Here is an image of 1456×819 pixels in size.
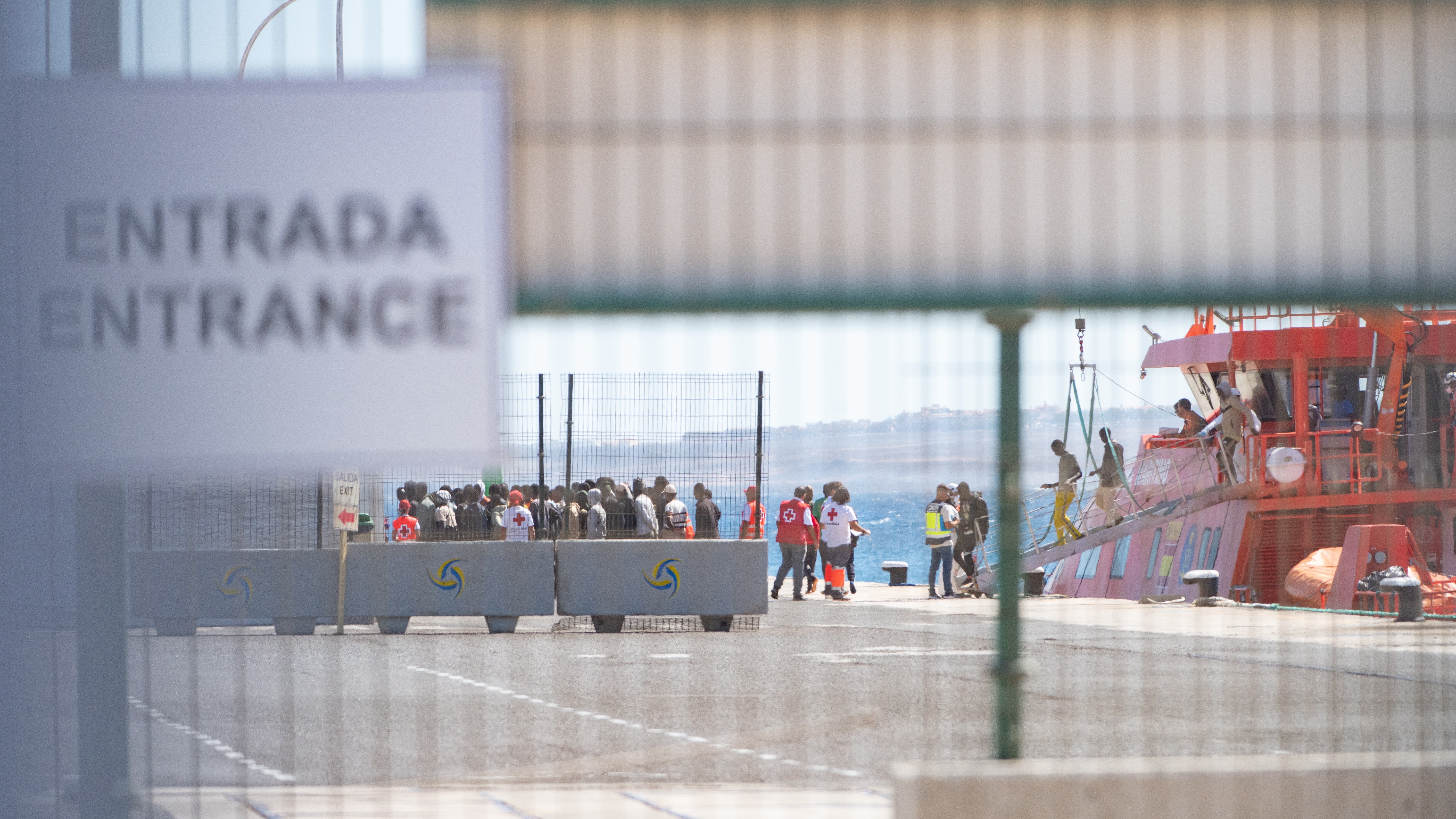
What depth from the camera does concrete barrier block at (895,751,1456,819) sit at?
15.8 ft

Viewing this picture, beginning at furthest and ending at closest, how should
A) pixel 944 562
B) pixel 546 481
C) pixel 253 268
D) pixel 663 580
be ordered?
pixel 944 562, pixel 663 580, pixel 546 481, pixel 253 268

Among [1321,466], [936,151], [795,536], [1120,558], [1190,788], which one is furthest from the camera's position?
[1120,558]

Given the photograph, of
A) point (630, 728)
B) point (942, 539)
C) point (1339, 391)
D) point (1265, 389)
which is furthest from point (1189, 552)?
point (630, 728)

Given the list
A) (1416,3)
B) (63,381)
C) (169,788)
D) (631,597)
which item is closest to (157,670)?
(169,788)

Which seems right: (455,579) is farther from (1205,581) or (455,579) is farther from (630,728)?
(1205,581)

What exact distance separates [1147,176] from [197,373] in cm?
340

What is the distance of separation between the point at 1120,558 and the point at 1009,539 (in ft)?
70.6

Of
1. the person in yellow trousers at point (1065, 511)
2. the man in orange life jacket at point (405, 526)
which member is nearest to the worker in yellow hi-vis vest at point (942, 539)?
the person in yellow trousers at point (1065, 511)

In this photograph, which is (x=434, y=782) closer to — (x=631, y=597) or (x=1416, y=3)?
(x=1416, y=3)

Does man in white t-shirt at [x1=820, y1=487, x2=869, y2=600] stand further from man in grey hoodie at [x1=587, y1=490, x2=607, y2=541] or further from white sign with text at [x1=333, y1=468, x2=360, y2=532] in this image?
white sign with text at [x1=333, y1=468, x2=360, y2=532]

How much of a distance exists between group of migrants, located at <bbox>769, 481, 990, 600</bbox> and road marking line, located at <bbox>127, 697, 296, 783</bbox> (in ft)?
42.3

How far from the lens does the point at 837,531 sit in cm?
2216

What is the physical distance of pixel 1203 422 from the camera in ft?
86.5

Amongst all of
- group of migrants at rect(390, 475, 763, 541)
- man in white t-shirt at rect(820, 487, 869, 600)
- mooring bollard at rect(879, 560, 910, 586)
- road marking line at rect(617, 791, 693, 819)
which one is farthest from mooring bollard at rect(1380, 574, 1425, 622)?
mooring bollard at rect(879, 560, 910, 586)
